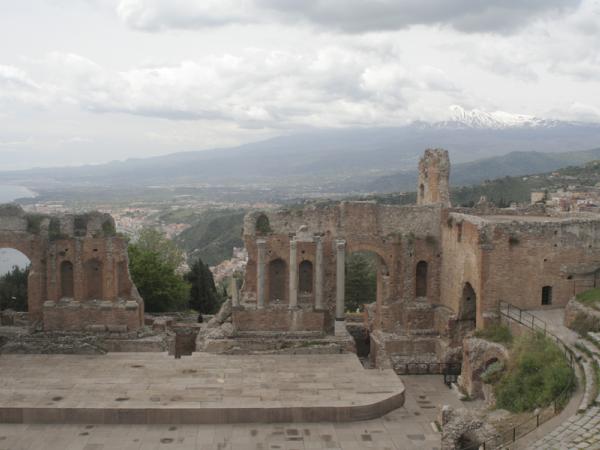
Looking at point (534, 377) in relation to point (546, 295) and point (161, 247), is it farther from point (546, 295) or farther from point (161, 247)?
point (161, 247)

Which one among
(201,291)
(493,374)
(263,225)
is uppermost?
(263,225)

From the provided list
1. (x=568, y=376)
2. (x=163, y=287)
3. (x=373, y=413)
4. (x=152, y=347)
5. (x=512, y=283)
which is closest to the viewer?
(x=568, y=376)

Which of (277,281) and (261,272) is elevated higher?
(261,272)

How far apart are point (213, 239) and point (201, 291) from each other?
52.3 metres

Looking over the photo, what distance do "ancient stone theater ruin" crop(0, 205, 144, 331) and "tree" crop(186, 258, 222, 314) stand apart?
15.6 meters

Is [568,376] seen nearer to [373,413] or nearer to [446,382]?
[373,413]

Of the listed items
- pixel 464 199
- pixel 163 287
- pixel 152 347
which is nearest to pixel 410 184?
pixel 464 199

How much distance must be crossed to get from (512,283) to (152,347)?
14465mm

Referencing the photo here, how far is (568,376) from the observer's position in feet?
55.1

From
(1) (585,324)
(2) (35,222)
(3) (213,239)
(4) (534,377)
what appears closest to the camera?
(4) (534,377)

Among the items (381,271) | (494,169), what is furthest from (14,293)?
(494,169)

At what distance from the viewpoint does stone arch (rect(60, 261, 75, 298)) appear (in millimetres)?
27759

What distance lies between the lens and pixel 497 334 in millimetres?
22641

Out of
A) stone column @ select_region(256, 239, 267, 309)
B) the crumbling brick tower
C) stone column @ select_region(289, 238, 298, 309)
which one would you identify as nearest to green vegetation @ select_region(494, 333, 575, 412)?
stone column @ select_region(289, 238, 298, 309)
